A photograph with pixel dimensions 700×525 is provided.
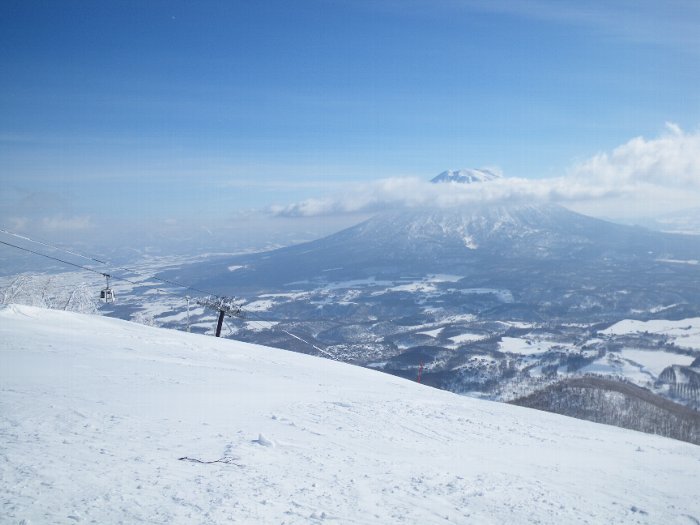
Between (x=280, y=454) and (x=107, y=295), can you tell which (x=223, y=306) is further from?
(x=280, y=454)

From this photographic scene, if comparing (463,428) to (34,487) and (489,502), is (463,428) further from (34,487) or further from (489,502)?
(34,487)

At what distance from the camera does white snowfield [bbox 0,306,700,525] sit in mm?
8219

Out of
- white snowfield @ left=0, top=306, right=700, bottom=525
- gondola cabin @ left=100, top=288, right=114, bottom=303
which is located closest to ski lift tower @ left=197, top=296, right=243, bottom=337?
gondola cabin @ left=100, top=288, right=114, bottom=303

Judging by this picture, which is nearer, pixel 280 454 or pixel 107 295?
pixel 280 454

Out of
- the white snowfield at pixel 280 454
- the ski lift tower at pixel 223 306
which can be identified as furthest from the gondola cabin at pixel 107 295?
the ski lift tower at pixel 223 306

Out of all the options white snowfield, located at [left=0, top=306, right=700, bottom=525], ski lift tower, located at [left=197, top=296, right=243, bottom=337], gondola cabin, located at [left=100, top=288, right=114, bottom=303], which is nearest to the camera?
white snowfield, located at [left=0, top=306, right=700, bottom=525]

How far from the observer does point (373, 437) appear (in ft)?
45.3

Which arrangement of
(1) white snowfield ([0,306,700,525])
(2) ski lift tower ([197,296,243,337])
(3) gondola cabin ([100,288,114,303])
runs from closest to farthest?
(1) white snowfield ([0,306,700,525]) < (3) gondola cabin ([100,288,114,303]) < (2) ski lift tower ([197,296,243,337])

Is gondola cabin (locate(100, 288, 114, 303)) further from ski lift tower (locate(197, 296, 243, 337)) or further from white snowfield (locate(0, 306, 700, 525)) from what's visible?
ski lift tower (locate(197, 296, 243, 337))

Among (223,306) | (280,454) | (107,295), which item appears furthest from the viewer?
(223,306)

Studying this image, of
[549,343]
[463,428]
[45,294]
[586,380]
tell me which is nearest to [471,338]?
[549,343]

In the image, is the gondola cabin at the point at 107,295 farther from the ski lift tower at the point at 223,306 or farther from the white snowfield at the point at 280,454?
the ski lift tower at the point at 223,306

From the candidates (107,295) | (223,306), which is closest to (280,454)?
(107,295)

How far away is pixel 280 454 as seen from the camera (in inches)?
438
